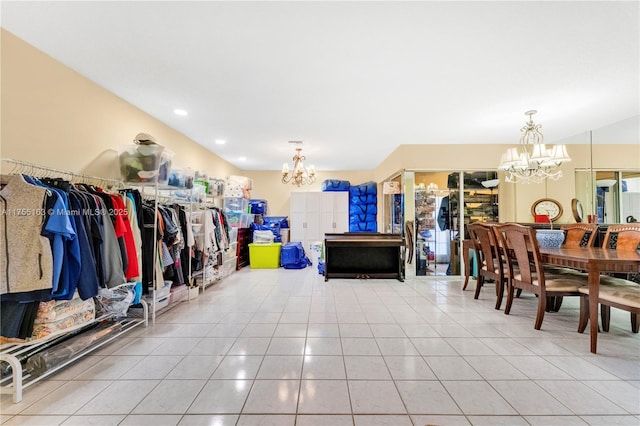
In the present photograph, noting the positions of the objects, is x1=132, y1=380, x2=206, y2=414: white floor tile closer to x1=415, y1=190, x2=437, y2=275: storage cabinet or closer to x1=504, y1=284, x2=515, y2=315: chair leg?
x1=504, y1=284, x2=515, y2=315: chair leg

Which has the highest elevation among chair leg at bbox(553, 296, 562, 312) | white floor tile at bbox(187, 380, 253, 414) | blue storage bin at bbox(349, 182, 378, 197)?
blue storage bin at bbox(349, 182, 378, 197)

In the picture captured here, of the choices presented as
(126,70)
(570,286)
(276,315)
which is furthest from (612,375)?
(126,70)

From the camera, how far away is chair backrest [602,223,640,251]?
325cm

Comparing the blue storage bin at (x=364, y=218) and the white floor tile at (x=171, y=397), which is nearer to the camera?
the white floor tile at (x=171, y=397)

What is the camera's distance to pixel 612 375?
2014 millimetres

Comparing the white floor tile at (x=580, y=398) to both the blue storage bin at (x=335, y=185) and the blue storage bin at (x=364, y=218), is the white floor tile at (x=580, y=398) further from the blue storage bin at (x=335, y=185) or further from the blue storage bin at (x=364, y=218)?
the blue storage bin at (x=335, y=185)

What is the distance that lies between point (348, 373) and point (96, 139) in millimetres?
3481

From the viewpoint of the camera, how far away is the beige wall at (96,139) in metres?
2.19

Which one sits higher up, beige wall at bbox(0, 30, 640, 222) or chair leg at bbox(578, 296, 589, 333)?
beige wall at bbox(0, 30, 640, 222)

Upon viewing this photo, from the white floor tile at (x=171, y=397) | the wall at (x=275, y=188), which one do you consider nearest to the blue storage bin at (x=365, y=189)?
the wall at (x=275, y=188)

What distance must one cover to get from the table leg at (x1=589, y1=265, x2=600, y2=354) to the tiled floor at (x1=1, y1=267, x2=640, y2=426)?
14 cm

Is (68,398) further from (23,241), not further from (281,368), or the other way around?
(281,368)

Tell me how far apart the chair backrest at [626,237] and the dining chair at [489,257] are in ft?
4.44

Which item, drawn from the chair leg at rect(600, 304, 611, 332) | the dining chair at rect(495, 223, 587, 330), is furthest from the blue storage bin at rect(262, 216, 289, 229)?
the chair leg at rect(600, 304, 611, 332)
